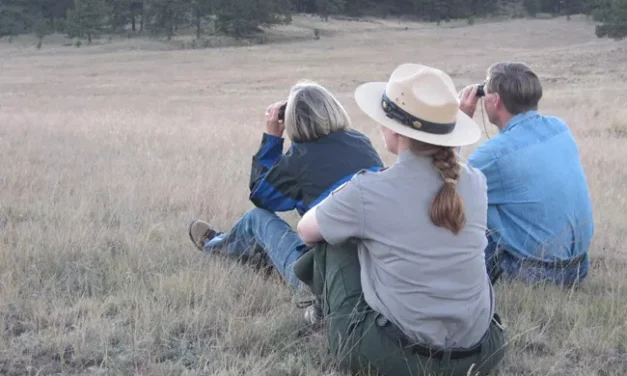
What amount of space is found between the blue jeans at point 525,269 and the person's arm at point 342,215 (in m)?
1.45

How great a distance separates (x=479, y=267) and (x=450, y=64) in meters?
34.3

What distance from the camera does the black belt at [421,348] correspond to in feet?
9.35

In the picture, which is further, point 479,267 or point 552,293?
point 552,293

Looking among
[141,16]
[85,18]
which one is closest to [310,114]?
[85,18]

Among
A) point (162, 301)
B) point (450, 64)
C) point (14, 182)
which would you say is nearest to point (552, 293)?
point (162, 301)

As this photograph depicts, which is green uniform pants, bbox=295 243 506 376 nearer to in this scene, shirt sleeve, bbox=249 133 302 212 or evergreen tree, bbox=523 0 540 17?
shirt sleeve, bbox=249 133 302 212

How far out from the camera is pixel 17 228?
4609mm

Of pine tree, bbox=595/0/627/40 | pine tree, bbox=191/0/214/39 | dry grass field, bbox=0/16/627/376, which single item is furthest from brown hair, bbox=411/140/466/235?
pine tree, bbox=191/0/214/39

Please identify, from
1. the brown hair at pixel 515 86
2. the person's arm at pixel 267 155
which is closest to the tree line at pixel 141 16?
the brown hair at pixel 515 86

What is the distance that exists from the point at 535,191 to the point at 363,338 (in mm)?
1581

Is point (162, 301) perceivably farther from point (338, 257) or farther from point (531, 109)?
point (531, 109)

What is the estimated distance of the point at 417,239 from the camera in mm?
2834

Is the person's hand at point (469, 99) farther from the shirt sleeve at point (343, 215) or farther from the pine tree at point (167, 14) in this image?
the pine tree at point (167, 14)

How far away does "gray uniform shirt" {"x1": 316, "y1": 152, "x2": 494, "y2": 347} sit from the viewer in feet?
9.25
